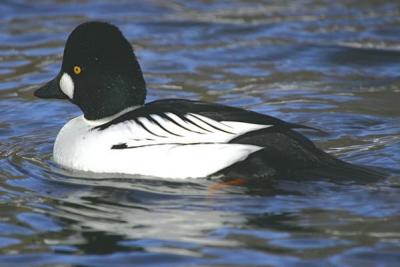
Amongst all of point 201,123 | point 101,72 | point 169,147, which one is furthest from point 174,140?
point 101,72

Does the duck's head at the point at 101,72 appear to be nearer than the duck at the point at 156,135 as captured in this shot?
No

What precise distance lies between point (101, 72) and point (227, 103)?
2.52m

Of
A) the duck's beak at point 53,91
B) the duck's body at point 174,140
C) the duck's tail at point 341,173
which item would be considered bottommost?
the duck's tail at point 341,173

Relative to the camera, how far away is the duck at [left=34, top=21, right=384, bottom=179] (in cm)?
705

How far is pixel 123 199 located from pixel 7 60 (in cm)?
534

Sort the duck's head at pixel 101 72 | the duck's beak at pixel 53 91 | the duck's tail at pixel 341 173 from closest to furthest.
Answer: the duck's tail at pixel 341 173 → the duck's head at pixel 101 72 → the duck's beak at pixel 53 91

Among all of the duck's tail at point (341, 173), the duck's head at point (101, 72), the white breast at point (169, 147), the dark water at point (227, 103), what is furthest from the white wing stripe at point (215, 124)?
the duck's head at point (101, 72)

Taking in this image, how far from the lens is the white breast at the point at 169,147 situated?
7.11 metres

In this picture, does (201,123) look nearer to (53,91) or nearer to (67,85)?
(67,85)

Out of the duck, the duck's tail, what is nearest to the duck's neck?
the duck

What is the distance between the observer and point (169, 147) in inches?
284

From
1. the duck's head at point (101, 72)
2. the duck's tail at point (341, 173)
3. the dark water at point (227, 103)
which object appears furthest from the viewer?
the duck's head at point (101, 72)

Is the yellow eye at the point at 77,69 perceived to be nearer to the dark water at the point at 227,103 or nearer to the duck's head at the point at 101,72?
the duck's head at the point at 101,72

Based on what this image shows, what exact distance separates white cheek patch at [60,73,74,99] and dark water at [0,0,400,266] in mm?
615
